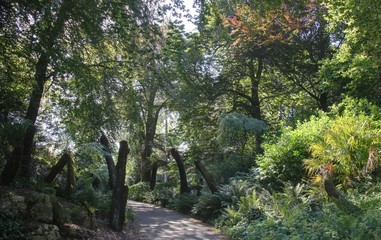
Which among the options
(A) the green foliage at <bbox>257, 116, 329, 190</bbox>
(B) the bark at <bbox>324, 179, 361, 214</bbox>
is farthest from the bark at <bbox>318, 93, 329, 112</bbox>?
(B) the bark at <bbox>324, 179, 361, 214</bbox>

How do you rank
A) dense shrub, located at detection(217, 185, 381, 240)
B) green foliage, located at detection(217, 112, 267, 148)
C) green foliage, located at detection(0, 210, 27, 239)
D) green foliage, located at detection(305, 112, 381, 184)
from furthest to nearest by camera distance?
green foliage, located at detection(217, 112, 267, 148), green foliage, located at detection(305, 112, 381, 184), dense shrub, located at detection(217, 185, 381, 240), green foliage, located at detection(0, 210, 27, 239)

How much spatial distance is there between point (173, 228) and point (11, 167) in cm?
476

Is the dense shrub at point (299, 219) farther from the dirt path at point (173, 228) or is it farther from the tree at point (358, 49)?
the tree at point (358, 49)

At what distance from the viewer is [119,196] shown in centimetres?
933

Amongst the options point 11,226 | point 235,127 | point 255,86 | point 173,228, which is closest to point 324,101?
point 255,86

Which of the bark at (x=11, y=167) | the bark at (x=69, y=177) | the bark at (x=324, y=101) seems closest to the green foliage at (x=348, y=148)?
the bark at (x=69, y=177)

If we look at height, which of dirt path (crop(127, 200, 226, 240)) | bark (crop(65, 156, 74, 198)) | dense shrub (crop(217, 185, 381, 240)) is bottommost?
dirt path (crop(127, 200, 226, 240))

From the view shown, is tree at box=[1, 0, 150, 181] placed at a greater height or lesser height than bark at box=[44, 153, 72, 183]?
greater

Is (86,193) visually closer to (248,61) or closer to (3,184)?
(3,184)

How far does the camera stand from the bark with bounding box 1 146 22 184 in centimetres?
817

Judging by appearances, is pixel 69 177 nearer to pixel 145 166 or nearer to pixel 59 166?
pixel 59 166

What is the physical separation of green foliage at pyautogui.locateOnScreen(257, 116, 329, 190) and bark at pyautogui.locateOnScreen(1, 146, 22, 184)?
7.31m

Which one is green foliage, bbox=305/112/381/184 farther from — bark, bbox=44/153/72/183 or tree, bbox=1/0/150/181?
bark, bbox=44/153/72/183

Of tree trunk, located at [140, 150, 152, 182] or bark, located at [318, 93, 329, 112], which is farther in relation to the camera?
tree trunk, located at [140, 150, 152, 182]
